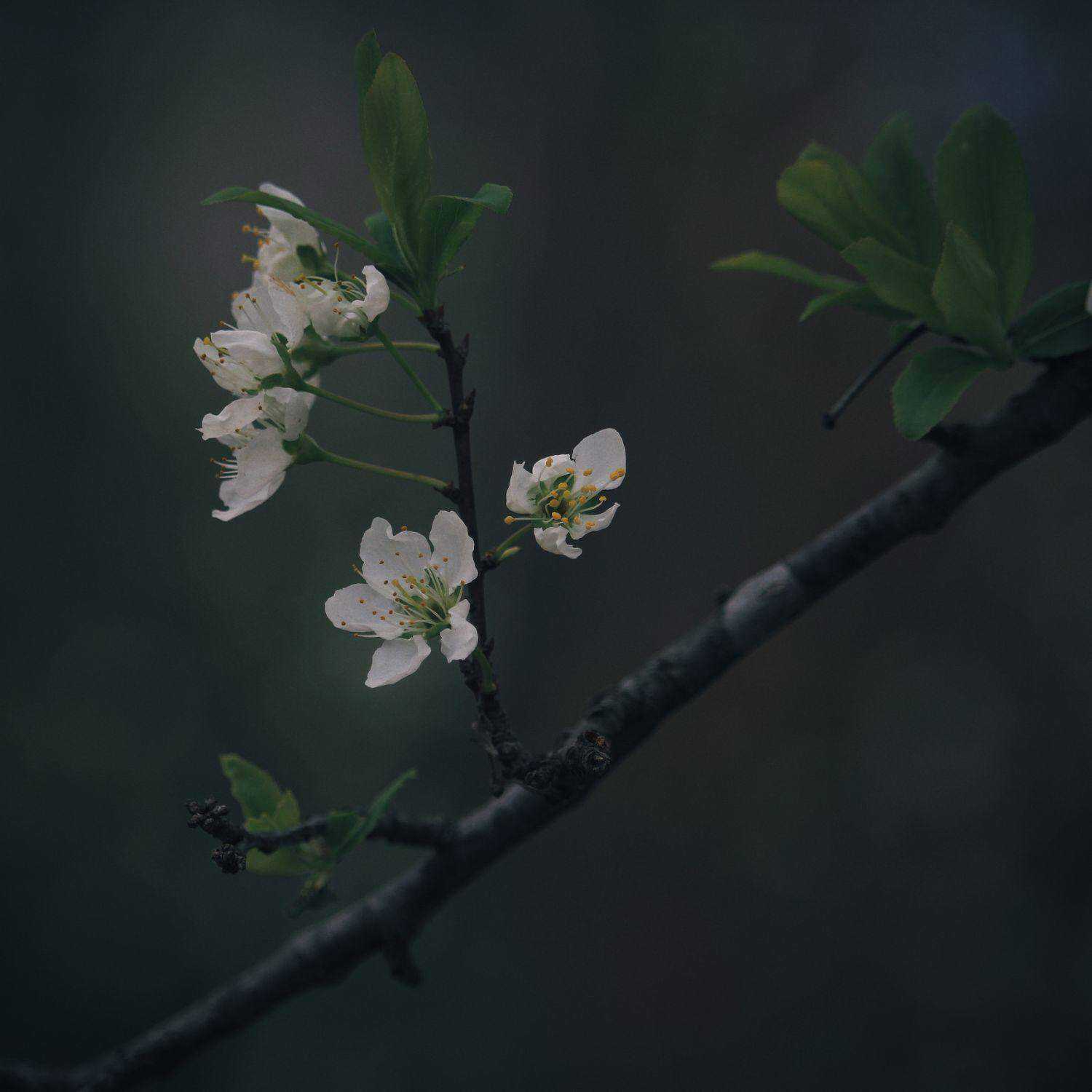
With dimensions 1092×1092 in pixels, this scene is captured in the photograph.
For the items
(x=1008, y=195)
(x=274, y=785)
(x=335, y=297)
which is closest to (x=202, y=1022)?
(x=274, y=785)

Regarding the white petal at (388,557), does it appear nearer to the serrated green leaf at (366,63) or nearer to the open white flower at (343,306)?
the open white flower at (343,306)

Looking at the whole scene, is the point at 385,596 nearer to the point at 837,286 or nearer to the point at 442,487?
the point at 442,487

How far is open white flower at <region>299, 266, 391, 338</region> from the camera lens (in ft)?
1.38

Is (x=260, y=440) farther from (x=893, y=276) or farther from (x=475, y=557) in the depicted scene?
(x=893, y=276)

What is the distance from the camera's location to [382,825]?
559mm

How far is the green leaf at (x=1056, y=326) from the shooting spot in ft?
1.75

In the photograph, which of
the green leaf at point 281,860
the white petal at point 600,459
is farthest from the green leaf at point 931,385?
the green leaf at point 281,860

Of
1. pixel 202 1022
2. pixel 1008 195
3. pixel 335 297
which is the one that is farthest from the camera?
pixel 202 1022

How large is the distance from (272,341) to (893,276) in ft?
1.18

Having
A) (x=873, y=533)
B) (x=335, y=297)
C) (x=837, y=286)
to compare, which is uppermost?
(x=335, y=297)

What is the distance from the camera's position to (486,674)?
1.51ft

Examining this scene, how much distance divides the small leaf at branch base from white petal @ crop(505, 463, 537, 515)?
21 centimetres

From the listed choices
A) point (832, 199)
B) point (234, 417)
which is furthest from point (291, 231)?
point (832, 199)

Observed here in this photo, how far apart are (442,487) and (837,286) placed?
32 centimetres
